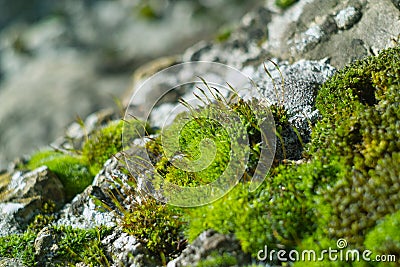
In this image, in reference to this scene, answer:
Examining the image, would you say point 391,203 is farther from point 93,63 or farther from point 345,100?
point 93,63

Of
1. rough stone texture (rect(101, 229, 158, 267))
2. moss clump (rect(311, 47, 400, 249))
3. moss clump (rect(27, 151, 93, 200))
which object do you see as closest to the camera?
moss clump (rect(311, 47, 400, 249))

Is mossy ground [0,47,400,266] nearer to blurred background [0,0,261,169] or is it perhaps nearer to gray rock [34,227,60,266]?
gray rock [34,227,60,266]

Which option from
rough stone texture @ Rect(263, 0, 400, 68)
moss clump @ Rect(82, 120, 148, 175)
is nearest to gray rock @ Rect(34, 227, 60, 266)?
moss clump @ Rect(82, 120, 148, 175)

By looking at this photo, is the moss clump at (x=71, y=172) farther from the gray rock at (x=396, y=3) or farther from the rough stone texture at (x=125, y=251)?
the gray rock at (x=396, y=3)

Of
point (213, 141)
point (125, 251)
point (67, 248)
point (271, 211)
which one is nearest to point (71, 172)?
point (67, 248)

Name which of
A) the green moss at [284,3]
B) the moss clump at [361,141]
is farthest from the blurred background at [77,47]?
the moss clump at [361,141]
